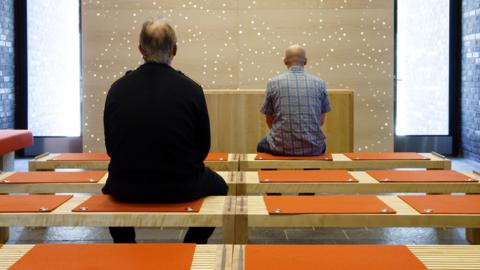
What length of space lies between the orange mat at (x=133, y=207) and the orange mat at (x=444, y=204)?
0.83 meters

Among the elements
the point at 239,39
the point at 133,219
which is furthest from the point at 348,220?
the point at 239,39

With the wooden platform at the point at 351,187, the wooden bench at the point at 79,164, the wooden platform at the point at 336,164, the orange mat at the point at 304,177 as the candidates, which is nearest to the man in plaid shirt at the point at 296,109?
the wooden platform at the point at 336,164

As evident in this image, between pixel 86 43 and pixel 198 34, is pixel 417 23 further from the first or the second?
pixel 86 43

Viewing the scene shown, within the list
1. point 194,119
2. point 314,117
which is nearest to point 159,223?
point 194,119

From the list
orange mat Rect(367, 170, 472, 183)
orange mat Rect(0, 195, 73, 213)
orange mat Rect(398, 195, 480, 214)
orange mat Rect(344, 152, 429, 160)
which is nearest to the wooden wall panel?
orange mat Rect(344, 152, 429, 160)

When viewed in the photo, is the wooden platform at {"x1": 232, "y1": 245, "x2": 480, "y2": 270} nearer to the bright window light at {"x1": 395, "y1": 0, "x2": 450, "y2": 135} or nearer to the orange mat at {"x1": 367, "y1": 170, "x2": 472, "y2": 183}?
the orange mat at {"x1": 367, "y1": 170, "x2": 472, "y2": 183}

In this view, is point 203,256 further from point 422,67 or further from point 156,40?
point 422,67

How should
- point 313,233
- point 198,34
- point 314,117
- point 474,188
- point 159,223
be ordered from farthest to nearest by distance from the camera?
1. point 198,34
2. point 314,117
3. point 313,233
4. point 474,188
5. point 159,223

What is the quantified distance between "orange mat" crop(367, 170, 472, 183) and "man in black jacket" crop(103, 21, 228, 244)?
1.07 m

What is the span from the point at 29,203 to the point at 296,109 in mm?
1906

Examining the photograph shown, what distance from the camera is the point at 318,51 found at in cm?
649

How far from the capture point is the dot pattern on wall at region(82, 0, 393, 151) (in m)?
6.44

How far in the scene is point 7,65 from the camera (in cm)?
684

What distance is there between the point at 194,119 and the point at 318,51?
406 cm
